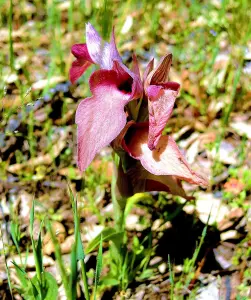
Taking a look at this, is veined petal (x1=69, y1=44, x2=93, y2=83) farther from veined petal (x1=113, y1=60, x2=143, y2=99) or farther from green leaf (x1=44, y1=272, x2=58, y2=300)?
green leaf (x1=44, y1=272, x2=58, y2=300)

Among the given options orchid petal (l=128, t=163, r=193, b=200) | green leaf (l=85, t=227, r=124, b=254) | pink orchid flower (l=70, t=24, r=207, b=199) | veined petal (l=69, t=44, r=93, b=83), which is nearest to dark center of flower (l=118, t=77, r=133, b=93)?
pink orchid flower (l=70, t=24, r=207, b=199)

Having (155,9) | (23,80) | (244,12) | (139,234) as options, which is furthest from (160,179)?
(155,9)

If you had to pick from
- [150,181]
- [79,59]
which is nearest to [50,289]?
[150,181]

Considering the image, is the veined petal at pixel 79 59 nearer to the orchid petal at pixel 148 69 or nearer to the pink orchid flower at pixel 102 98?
the pink orchid flower at pixel 102 98

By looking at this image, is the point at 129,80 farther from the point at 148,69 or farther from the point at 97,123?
the point at 97,123

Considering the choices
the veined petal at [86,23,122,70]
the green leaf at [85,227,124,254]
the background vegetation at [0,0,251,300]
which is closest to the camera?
the veined petal at [86,23,122,70]

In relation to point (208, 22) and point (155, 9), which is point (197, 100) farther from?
point (155, 9)
